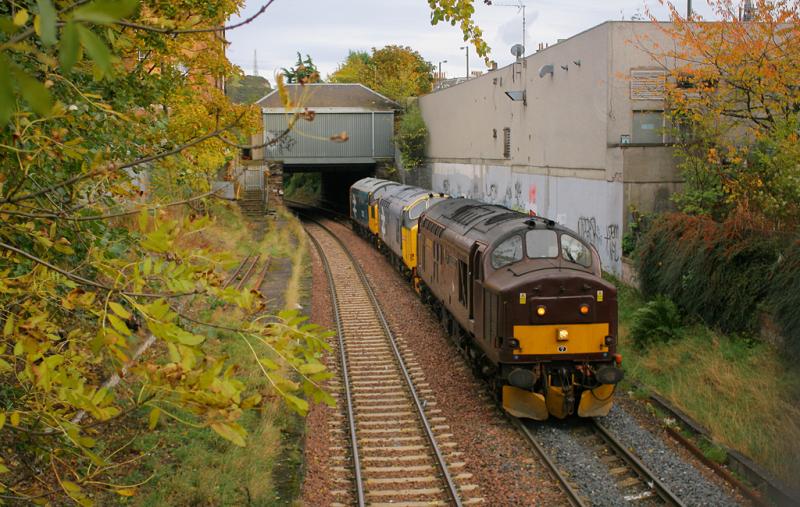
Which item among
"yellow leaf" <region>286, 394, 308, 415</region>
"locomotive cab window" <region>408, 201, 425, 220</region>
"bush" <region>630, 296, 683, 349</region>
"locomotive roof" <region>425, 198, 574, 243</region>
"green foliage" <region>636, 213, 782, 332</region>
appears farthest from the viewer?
"locomotive cab window" <region>408, 201, 425, 220</region>

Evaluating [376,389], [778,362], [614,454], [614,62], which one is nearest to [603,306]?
[614,454]

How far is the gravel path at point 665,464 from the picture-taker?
9.05m

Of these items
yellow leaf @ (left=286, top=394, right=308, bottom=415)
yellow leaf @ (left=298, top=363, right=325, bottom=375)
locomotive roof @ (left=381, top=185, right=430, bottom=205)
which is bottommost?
yellow leaf @ (left=286, top=394, right=308, bottom=415)

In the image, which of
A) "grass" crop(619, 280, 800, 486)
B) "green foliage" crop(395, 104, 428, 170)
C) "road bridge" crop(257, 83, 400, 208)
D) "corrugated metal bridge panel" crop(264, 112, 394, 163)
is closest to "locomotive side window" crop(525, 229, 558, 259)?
"grass" crop(619, 280, 800, 486)

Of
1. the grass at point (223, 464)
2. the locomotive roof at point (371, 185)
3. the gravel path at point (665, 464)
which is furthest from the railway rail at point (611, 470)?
the locomotive roof at point (371, 185)

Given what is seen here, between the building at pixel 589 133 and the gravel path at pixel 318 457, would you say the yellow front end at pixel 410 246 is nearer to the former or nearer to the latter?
the building at pixel 589 133

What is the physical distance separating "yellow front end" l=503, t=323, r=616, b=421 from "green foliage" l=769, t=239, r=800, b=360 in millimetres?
2885

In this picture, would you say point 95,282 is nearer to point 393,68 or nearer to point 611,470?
point 611,470

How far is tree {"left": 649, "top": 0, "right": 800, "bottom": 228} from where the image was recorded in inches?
575

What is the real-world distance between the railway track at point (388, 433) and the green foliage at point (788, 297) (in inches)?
212

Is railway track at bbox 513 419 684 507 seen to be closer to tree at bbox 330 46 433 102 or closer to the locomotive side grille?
the locomotive side grille

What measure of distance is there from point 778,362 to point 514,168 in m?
16.8

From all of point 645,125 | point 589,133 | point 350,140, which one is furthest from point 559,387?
point 350,140

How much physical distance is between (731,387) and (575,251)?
3199 millimetres
